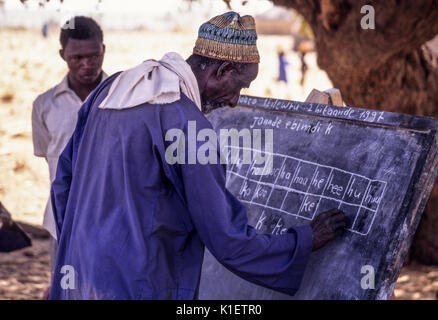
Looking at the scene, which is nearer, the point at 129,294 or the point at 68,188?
the point at 129,294

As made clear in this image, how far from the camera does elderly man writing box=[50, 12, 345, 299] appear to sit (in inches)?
93.5

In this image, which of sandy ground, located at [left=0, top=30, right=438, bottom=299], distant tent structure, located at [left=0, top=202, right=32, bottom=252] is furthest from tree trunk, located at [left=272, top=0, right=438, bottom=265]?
distant tent structure, located at [left=0, top=202, right=32, bottom=252]

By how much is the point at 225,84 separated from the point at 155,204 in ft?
2.12

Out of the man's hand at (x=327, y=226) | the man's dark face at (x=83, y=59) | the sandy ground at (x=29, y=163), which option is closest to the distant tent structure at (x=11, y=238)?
the sandy ground at (x=29, y=163)

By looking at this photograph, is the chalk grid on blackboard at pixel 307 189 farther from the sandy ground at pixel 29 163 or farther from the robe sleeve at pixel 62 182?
the sandy ground at pixel 29 163

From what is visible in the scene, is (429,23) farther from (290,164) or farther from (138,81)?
(138,81)

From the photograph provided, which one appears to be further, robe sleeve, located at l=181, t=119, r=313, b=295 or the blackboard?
the blackboard

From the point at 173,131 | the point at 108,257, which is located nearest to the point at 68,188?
the point at 108,257

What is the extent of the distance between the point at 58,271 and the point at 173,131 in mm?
890

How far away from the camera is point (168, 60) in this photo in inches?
100

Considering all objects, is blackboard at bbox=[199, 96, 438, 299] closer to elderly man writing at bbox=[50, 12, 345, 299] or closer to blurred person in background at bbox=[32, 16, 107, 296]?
elderly man writing at bbox=[50, 12, 345, 299]

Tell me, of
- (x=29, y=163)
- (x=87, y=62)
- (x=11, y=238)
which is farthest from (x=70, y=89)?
(x=29, y=163)

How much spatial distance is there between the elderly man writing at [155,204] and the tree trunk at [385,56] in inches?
116

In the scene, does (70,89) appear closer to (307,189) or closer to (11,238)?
(307,189)
